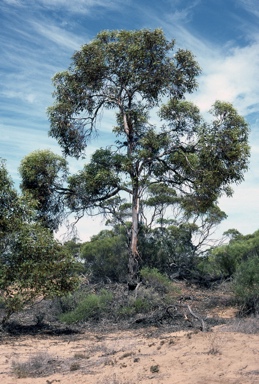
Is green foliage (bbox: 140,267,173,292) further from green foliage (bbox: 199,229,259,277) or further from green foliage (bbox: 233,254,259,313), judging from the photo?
green foliage (bbox: 199,229,259,277)

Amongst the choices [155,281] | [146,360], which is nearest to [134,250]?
[155,281]

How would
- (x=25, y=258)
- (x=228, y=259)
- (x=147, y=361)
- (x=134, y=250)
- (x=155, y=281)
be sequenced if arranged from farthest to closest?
(x=228, y=259) < (x=134, y=250) < (x=155, y=281) < (x=25, y=258) < (x=147, y=361)

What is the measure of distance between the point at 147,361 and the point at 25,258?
6004 mm

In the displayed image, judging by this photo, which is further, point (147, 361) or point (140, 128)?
point (140, 128)

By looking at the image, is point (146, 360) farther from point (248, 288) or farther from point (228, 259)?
point (228, 259)

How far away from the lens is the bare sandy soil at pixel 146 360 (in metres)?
7.41

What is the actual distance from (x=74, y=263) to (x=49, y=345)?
9.95ft

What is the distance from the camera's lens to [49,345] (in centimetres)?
1138

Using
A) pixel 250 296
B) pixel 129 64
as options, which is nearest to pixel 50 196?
pixel 129 64

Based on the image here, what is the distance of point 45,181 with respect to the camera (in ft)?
65.3

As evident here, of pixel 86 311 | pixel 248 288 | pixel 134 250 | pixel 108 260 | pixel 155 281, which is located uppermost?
pixel 108 260

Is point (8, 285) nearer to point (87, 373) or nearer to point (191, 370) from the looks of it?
point (87, 373)

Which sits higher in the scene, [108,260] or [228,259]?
[108,260]

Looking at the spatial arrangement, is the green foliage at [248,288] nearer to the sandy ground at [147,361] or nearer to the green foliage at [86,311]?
the green foliage at [86,311]
